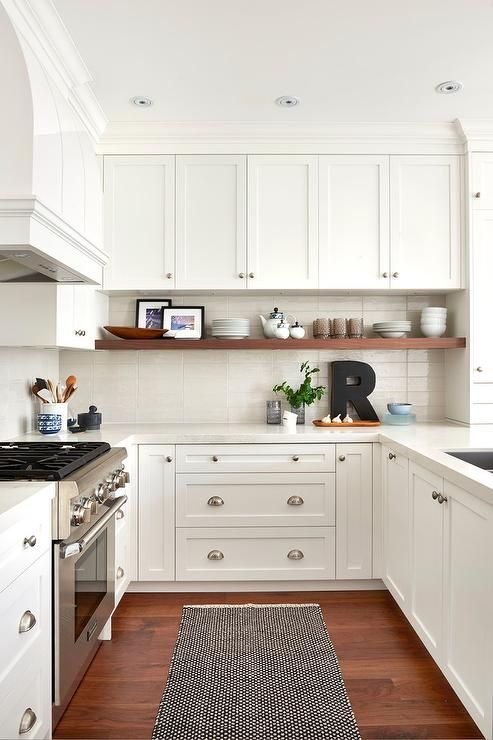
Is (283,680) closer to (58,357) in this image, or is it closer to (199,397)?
(199,397)

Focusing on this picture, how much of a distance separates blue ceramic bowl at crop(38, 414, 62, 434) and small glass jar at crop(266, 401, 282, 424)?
1.24m

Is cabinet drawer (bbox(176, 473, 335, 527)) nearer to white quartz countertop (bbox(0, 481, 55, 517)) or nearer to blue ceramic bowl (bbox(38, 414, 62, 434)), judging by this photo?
blue ceramic bowl (bbox(38, 414, 62, 434))

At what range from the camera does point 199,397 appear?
11.9 feet

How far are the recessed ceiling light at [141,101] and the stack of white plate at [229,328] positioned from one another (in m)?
1.24

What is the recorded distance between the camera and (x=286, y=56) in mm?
2576

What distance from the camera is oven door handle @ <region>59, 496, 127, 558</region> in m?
1.86

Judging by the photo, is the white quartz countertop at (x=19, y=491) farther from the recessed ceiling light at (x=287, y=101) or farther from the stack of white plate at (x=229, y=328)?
the recessed ceiling light at (x=287, y=101)

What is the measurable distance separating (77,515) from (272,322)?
187 cm

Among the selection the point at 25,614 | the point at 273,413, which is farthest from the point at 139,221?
the point at 25,614

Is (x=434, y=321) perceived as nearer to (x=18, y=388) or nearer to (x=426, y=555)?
(x=426, y=555)

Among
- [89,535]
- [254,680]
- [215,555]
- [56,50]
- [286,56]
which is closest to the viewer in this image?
[89,535]

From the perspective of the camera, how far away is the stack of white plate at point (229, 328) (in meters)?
3.39

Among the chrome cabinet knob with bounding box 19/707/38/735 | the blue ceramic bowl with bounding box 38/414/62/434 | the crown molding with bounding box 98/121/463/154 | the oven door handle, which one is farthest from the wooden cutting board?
the chrome cabinet knob with bounding box 19/707/38/735

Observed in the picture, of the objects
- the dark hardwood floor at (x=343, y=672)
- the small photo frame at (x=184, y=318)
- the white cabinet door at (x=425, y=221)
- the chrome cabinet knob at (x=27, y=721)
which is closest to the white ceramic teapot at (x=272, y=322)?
the small photo frame at (x=184, y=318)
